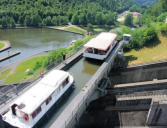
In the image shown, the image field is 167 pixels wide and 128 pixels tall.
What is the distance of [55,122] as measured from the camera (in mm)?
13477

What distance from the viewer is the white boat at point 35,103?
12703mm

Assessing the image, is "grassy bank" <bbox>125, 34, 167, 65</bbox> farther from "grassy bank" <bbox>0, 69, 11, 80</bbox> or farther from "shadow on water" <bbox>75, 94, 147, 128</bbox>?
"grassy bank" <bbox>0, 69, 11, 80</bbox>

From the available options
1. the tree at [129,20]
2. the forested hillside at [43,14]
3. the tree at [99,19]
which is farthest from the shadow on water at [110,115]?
the tree at [129,20]

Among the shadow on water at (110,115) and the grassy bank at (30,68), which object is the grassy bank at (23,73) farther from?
the shadow on water at (110,115)

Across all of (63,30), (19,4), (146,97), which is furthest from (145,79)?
(19,4)

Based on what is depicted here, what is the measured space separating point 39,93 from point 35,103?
1.18 metres

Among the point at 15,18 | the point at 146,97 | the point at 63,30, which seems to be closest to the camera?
the point at 146,97

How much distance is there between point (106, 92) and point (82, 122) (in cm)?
557

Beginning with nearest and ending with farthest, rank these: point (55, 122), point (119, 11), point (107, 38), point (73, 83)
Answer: point (55, 122) → point (73, 83) → point (107, 38) → point (119, 11)

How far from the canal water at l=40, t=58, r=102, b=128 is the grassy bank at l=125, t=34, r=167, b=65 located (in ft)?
33.1

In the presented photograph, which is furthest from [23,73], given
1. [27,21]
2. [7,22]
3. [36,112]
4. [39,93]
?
[27,21]

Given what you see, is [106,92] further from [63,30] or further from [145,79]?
[63,30]

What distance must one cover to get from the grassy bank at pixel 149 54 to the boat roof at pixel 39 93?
17210 mm

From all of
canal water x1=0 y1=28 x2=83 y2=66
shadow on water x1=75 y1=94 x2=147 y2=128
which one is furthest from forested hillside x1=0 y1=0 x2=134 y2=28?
shadow on water x1=75 y1=94 x2=147 y2=128
